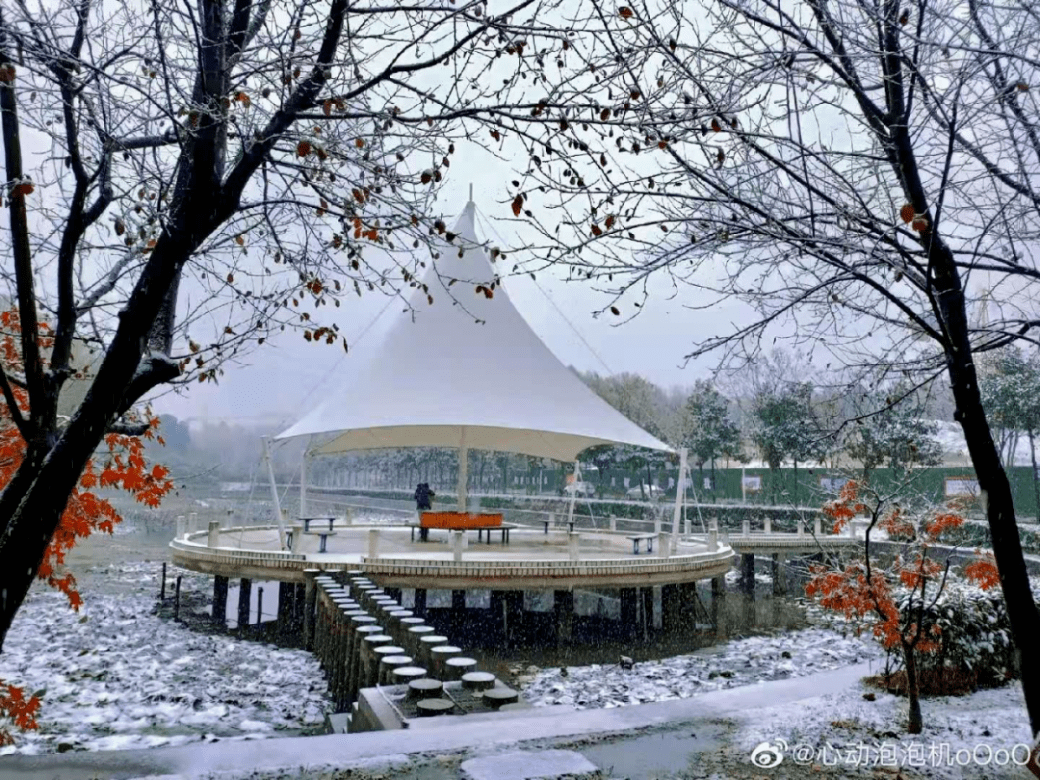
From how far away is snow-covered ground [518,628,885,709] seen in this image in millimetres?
9884

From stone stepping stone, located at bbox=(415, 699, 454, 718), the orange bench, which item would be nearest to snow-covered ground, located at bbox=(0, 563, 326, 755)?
stone stepping stone, located at bbox=(415, 699, 454, 718)

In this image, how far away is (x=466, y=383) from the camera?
16.4 m

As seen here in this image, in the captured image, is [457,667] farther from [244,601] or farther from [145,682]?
[244,601]

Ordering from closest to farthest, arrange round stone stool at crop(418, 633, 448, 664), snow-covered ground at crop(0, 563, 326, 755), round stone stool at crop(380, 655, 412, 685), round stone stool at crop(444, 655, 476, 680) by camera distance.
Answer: round stone stool at crop(444, 655, 476, 680) → round stone stool at crop(380, 655, 412, 685) → round stone stool at crop(418, 633, 448, 664) → snow-covered ground at crop(0, 563, 326, 755)

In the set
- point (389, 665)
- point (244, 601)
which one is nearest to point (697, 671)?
point (389, 665)

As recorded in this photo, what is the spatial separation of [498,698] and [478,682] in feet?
1.64

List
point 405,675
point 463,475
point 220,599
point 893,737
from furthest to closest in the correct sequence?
point 463,475 < point 220,599 < point 405,675 < point 893,737

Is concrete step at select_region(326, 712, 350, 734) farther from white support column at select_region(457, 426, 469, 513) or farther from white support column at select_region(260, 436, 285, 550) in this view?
white support column at select_region(457, 426, 469, 513)

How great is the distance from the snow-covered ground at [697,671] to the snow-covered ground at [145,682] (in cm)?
313

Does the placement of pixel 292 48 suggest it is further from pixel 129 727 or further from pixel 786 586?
pixel 786 586

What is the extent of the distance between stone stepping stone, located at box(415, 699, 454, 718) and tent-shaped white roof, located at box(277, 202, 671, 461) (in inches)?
385

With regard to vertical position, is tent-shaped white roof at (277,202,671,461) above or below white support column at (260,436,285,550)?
above

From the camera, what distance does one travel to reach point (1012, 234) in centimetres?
456

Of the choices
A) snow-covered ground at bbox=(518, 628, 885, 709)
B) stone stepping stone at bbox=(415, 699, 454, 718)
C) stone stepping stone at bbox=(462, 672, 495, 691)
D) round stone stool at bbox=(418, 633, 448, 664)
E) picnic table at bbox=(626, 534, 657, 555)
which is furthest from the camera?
picnic table at bbox=(626, 534, 657, 555)
